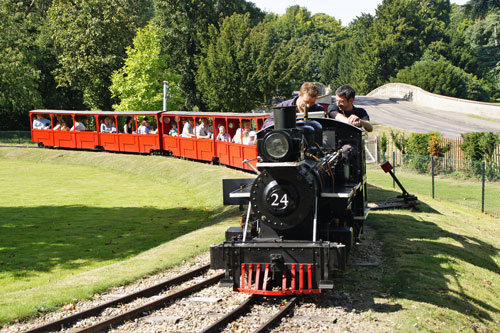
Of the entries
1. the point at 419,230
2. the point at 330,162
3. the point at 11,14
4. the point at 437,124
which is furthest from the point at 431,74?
the point at 330,162

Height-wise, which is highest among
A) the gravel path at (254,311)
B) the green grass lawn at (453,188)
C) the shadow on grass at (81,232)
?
the gravel path at (254,311)

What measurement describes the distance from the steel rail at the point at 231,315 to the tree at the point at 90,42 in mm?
41171

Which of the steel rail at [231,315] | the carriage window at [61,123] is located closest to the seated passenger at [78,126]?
the carriage window at [61,123]

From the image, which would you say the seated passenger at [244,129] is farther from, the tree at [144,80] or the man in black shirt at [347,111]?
the tree at [144,80]

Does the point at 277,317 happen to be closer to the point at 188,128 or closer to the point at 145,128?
the point at 188,128

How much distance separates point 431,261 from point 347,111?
331 centimetres

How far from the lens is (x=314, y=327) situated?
669 centimetres

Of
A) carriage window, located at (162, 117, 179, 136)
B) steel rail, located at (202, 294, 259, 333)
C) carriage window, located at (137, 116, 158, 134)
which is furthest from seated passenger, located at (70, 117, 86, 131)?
steel rail, located at (202, 294, 259, 333)

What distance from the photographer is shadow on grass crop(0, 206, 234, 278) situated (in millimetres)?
11219

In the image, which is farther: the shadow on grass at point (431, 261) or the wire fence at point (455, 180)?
the wire fence at point (455, 180)

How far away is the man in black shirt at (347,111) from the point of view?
9602 mm

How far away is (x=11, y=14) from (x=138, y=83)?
53.7 feet

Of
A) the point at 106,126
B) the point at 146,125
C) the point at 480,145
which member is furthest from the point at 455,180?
the point at 106,126

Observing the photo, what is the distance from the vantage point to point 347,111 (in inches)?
396
